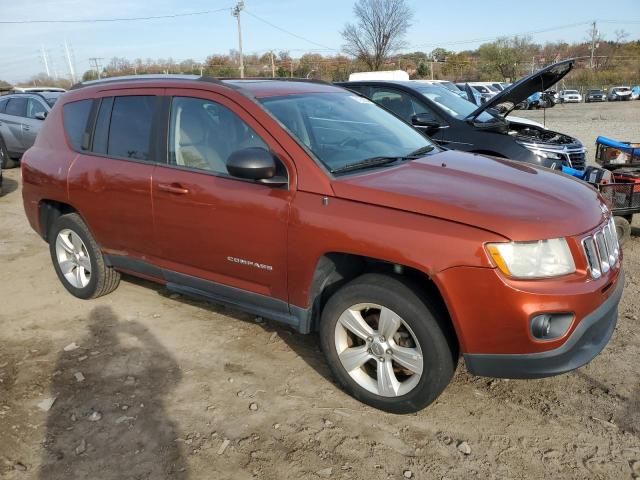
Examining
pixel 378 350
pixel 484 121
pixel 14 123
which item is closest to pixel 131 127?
pixel 378 350

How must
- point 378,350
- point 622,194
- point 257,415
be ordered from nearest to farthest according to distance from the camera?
point 378,350
point 257,415
point 622,194

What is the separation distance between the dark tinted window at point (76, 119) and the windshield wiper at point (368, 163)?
240 centimetres

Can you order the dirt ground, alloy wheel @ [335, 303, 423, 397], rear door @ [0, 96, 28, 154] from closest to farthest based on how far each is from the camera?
the dirt ground < alloy wheel @ [335, 303, 423, 397] < rear door @ [0, 96, 28, 154]

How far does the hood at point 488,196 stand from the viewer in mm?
2582

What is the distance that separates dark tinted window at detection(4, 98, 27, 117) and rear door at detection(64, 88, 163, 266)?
8.82 meters

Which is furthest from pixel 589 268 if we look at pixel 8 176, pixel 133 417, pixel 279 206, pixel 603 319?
pixel 8 176

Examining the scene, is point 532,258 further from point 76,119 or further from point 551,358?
point 76,119

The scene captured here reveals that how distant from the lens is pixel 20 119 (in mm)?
11781

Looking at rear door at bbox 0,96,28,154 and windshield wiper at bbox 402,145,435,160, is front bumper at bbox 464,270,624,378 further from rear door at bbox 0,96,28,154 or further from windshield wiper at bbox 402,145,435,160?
rear door at bbox 0,96,28,154

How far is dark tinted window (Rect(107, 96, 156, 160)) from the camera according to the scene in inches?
152

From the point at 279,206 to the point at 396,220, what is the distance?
0.74 metres

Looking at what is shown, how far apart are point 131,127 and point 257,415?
2318 mm

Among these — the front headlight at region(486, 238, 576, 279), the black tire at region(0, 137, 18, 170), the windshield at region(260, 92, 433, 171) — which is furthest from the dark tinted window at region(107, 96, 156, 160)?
the black tire at region(0, 137, 18, 170)

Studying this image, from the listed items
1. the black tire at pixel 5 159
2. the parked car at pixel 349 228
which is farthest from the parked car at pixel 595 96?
the parked car at pixel 349 228
